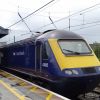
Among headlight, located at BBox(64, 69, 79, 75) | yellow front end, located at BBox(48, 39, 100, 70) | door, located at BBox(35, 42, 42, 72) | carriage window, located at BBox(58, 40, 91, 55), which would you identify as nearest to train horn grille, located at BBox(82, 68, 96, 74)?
yellow front end, located at BBox(48, 39, 100, 70)

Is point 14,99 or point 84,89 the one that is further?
point 84,89

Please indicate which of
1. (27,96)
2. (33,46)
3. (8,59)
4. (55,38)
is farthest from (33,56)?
(8,59)

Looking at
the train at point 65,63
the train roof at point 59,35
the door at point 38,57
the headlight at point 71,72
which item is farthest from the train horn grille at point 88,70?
the door at point 38,57

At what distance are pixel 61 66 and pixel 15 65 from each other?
898 cm

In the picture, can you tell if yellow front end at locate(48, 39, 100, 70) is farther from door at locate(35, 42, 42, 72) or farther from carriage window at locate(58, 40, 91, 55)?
door at locate(35, 42, 42, 72)

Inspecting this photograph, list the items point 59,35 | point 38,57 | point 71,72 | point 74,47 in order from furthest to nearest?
point 38,57, point 59,35, point 74,47, point 71,72

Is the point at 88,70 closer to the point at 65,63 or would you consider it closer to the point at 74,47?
the point at 65,63

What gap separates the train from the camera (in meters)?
12.9

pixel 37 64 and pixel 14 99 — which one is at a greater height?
pixel 37 64

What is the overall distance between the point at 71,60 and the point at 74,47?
42.4 inches

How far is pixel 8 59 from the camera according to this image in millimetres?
25219

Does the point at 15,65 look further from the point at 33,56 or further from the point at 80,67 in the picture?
the point at 80,67

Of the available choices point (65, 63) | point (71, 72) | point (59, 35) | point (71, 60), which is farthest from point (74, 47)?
point (71, 72)

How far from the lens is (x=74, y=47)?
46.8ft
